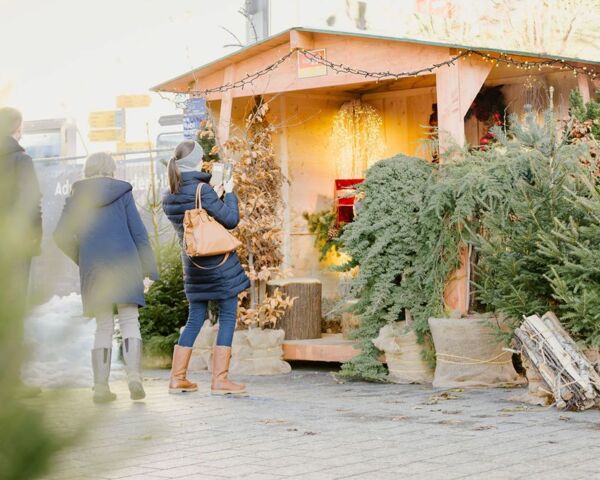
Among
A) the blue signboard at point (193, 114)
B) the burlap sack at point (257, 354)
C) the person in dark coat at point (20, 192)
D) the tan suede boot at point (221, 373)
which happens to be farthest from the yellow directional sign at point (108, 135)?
the person in dark coat at point (20, 192)

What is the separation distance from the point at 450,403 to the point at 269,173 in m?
3.63

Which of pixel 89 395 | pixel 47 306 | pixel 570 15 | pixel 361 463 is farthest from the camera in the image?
pixel 570 15

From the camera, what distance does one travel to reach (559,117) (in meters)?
11.8

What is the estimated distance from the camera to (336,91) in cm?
1242

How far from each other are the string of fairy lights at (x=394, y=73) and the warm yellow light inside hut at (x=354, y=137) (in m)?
1.68

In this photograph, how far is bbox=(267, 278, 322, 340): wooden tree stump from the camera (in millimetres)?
10539

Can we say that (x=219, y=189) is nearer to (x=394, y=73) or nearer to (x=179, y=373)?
(x=179, y=373)

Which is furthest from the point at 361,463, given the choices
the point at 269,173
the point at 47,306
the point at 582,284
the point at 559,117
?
the point at 559,117

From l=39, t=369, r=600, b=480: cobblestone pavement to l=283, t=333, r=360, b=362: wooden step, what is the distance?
135cm

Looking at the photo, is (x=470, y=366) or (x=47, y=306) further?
(x=470, y=366)

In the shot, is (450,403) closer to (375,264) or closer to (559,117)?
(375,264)

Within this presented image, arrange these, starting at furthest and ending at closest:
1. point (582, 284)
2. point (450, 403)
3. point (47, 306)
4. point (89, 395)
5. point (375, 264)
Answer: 1. point (375, 264)
2. point (450, 403)
3. point (582, 284)
4. point (89, 395)
5. point (47, 306)

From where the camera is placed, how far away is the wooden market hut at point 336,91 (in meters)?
9.51

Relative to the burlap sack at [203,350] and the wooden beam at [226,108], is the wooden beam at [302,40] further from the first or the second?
the burlap sack at [203,350]
